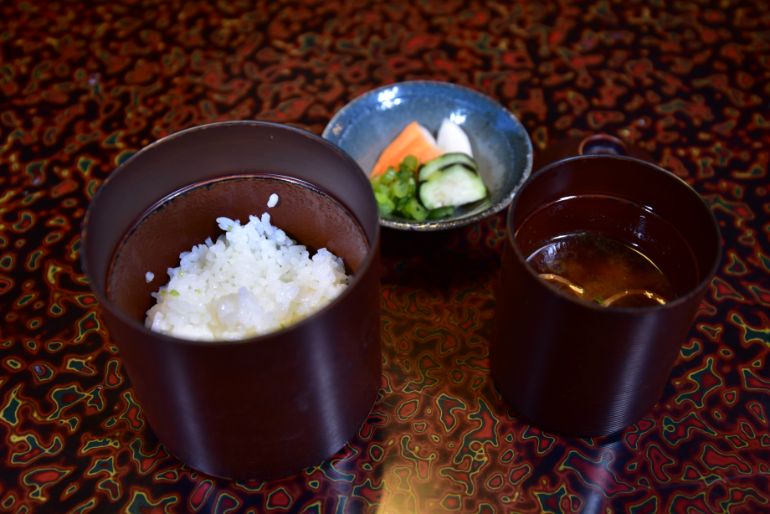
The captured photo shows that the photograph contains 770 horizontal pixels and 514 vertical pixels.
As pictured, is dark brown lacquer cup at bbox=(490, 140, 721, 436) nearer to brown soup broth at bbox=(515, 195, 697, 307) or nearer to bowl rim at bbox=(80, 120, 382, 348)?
brown soup broth at bbox=(515, 195, 697, 307)

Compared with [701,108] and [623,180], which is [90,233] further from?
[701,108]

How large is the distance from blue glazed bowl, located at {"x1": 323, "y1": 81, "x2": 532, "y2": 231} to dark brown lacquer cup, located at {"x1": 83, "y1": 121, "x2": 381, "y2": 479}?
13.2 inches

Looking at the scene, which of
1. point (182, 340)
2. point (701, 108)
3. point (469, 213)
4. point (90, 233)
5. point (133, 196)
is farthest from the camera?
point (701, 108)

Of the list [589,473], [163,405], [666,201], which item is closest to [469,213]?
[666,201]

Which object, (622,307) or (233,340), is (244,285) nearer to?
(233,340)

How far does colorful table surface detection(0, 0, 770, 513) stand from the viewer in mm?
999

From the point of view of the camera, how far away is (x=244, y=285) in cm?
100

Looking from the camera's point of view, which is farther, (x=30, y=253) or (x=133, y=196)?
(x=30, y=253)

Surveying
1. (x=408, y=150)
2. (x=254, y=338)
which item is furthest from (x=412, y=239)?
(x=254, y=338)

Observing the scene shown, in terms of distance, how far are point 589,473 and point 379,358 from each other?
12.7 inches

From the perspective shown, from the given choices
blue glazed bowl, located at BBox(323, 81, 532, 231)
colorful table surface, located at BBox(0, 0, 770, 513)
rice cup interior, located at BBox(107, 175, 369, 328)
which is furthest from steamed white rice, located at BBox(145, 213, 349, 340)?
blue glazed bowl, located at BBox(323, 81, 532, 231)

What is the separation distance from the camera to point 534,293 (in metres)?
0.86

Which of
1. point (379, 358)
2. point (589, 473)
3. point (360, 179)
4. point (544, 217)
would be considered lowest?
point (589, 473)

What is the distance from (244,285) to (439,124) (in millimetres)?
606
